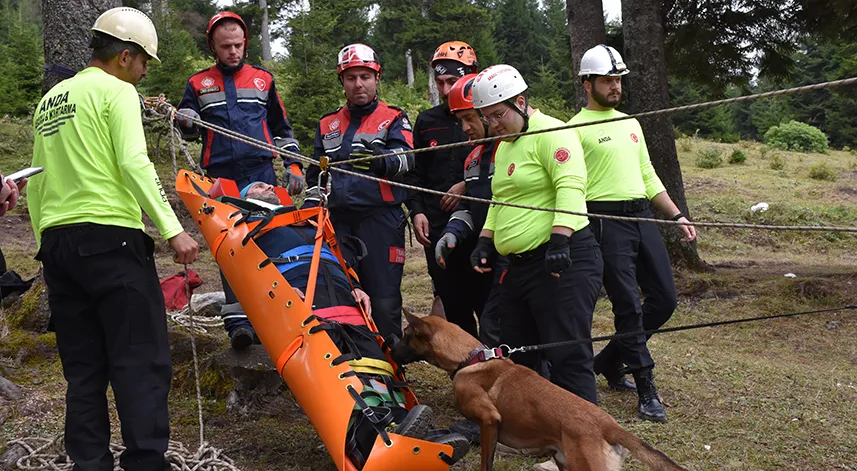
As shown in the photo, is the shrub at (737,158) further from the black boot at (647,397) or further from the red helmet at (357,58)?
the red helmet at (357,58)

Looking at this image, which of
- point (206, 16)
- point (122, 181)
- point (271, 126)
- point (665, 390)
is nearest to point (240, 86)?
point (271, 126)

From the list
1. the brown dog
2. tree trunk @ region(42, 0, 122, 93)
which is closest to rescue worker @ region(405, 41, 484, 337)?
the brown dog

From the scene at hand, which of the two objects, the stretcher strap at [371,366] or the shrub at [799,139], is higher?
the stretcher strap at [371,366]

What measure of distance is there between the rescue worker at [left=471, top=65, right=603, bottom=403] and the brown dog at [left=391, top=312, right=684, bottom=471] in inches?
15.3

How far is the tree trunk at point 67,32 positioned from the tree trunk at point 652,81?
242 inches

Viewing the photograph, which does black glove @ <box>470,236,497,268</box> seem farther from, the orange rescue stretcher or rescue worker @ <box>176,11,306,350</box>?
rescue worker @ <box>176,11,306,350</box>

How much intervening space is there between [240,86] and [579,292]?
2760 mm

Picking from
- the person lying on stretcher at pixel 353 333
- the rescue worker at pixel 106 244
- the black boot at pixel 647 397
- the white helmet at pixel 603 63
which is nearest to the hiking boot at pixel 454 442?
the person lying on stretcher at pixel 353 333

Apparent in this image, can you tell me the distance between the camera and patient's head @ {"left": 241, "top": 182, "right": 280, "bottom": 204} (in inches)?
190

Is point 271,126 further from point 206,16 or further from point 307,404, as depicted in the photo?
point 206,16

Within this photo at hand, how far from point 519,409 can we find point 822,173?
18142 millimetres

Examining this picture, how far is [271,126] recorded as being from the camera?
5.47 meters

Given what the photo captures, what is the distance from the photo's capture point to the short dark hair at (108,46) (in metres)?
3.49

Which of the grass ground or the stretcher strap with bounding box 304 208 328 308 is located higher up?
the stretcher strap with bounding box 304 208 328 308
